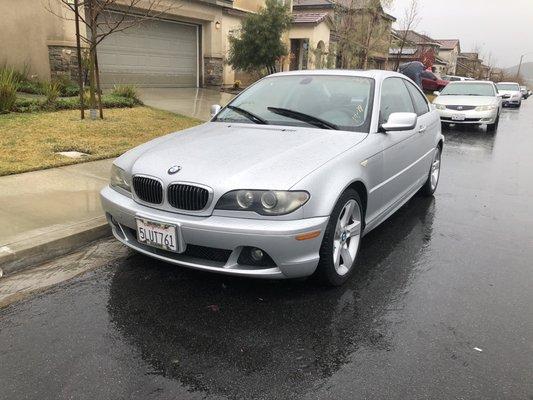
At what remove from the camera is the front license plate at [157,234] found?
3222 millimetres

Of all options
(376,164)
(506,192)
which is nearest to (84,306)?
(376,164)

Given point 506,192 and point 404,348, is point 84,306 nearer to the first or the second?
point 404,348

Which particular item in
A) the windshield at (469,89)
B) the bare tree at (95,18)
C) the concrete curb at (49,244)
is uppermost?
the bare tree at (95,18)

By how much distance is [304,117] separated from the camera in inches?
171

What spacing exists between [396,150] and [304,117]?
96cm

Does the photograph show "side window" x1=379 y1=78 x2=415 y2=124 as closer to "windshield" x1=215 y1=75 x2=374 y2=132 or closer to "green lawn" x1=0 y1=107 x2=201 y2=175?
"windshield" x1=215 y1=75 x2=374 y2=132

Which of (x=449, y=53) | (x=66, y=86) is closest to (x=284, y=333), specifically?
(x=66, y=86)

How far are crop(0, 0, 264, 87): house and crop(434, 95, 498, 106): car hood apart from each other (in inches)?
333

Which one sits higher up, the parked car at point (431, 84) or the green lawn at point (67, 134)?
the parked car at point (431, 84)

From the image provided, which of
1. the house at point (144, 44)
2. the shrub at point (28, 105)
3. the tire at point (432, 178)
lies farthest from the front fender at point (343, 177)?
the house at point (144, 44)

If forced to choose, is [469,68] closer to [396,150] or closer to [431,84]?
[431,84]

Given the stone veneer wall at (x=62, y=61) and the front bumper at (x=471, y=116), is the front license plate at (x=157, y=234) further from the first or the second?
the front bumper at (x=471, y=116)

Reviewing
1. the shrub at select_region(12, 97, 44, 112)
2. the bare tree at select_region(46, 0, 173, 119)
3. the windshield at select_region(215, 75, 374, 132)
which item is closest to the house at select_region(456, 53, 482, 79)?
the bare tree at select_region(46, 0, 173, 119)

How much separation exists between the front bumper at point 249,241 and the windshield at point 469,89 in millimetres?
13272
